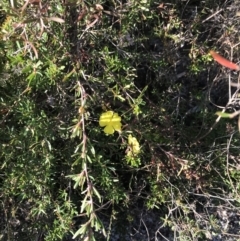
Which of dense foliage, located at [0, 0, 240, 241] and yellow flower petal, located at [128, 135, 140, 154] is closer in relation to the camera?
dense foliage, located at [0, 0, 240, 241]

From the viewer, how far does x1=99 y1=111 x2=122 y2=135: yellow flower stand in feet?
5.98

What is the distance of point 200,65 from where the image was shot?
2.09 metres

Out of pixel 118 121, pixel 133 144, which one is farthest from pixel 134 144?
pixel 118 121

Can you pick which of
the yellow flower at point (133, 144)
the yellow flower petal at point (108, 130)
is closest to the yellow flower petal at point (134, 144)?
the yellow flower at point (133, 144)

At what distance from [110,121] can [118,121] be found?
0.10ft

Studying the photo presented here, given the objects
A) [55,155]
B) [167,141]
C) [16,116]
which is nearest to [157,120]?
[167,141]

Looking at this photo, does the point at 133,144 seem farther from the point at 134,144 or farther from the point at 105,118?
the point at 105,118

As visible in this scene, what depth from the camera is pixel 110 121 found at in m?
1.83

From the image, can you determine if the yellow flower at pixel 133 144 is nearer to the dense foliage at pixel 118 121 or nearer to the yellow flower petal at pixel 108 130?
the dense foliage at pixel 118 121

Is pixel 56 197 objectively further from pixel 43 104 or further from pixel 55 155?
pixel 43 104

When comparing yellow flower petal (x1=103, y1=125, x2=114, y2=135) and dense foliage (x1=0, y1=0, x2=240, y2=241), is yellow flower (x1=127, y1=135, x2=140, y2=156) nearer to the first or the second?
dense foliage (x1=0, y1=0, x2=240, y2=241)

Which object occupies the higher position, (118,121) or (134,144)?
(118,121)

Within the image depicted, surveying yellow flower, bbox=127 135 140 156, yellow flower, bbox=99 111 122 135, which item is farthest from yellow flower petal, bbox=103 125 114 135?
yellow flower, bbox=127 135 140 156

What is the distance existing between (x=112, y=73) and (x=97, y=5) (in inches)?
10.9
